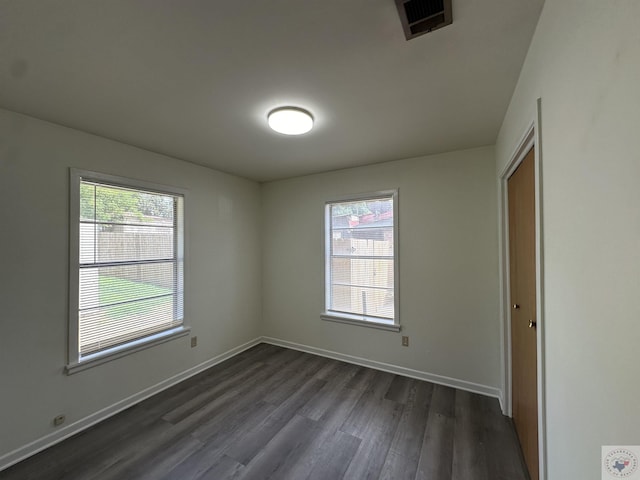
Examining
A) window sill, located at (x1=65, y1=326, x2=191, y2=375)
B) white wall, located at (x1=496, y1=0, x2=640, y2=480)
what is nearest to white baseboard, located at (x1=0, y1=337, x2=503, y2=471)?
window sill, located at (x1=65, y1=326, x2=191, y2=375)

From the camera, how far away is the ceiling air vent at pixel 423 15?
108 cm

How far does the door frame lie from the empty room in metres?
0.02

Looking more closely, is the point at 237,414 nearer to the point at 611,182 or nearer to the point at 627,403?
the point at 627,403

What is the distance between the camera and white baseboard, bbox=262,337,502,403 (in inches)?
104

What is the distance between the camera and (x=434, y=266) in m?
2.91

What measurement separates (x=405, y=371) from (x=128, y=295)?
3085 millimetres

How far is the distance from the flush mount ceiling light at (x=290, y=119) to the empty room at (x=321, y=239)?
0.02m

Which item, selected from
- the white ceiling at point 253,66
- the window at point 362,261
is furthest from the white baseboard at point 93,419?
the white ceiling at point 253,66

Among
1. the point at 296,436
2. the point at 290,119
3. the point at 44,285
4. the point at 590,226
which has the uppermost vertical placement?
the point at 290,119

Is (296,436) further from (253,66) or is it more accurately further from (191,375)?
(253,66)

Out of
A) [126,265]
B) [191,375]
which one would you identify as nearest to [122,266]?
[126,265]

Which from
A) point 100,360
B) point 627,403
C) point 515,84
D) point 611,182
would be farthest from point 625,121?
point 100,360

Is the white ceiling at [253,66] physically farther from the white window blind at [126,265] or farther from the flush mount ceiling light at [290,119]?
the white window blind at [126,265]

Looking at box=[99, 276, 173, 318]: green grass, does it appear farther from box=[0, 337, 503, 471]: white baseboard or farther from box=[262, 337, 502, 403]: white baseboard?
box=[262, 337, 502, 403]: white baseboard
